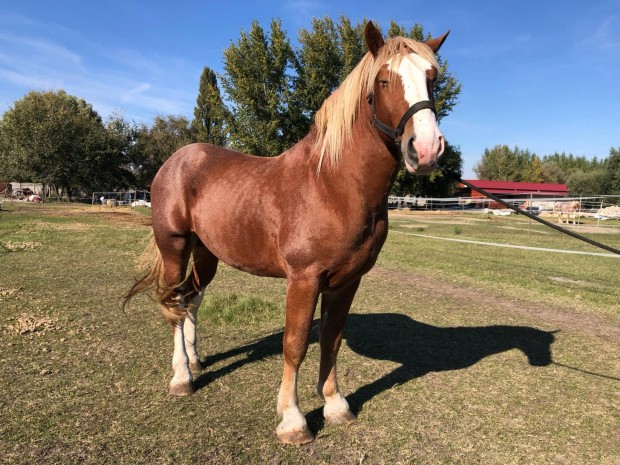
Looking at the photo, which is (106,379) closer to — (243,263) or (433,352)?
(243,263)

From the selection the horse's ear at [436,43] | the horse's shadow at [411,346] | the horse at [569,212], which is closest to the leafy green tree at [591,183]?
the horse at [569,212]

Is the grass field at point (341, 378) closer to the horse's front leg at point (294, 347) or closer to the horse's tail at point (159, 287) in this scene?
the horse's front leg at point (294, 347)

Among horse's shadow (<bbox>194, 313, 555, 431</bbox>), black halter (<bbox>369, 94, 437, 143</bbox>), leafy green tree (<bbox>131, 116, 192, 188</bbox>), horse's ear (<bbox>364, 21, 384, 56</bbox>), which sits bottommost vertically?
horse's shadow (<bbox>194, 313, 555, 431</bbox>)

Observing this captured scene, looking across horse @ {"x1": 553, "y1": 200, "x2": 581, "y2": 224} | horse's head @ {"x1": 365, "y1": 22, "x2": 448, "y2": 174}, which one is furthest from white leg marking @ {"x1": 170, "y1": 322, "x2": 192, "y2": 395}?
horse @ {"x1": 553, "y1": 200, "x2": 581, "y2": 224}

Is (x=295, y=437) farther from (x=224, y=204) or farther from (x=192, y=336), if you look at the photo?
(x=224, y=204)

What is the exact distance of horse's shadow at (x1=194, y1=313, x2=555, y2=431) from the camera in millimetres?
3848

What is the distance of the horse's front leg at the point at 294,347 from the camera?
264 centimetres

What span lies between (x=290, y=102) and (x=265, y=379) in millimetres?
32266

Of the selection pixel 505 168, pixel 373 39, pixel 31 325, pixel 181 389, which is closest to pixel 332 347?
pixel 181 389

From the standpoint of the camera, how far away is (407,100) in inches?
88.0

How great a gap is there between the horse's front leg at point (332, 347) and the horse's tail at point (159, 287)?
135 centimetres

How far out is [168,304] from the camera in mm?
3646

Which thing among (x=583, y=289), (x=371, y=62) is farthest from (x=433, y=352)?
(x=583, y=289)

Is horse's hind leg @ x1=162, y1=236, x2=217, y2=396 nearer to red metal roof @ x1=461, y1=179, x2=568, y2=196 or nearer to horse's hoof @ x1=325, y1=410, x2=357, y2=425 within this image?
horse's hoof @ x1=325, y1=410, x2=357, y2=425
